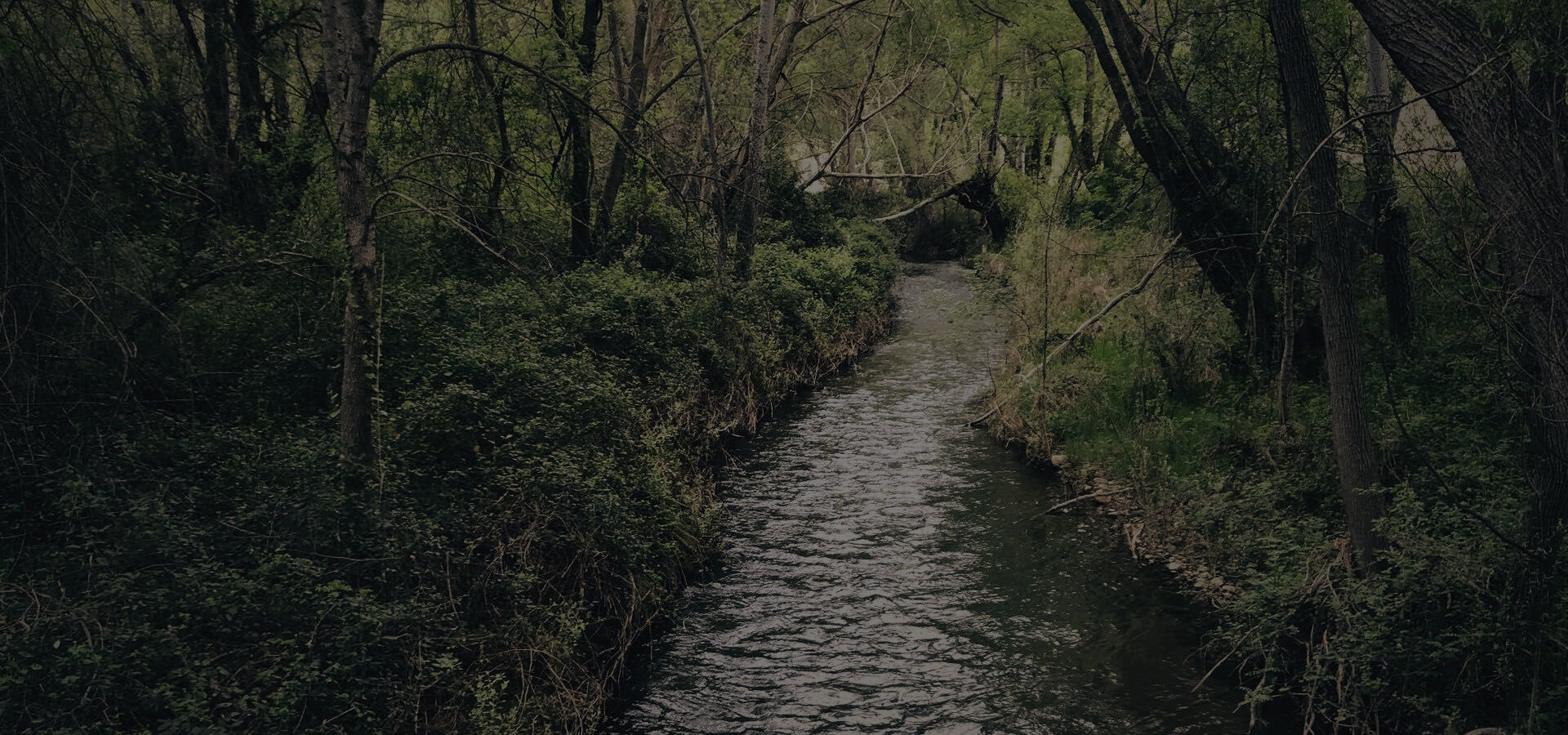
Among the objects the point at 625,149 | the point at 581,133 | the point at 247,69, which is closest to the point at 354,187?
the point at 247,69

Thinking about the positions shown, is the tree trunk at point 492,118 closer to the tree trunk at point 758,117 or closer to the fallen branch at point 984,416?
the tree trunk at point 758,117

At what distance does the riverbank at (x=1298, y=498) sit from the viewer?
241 inches

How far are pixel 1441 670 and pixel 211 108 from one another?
499 inches

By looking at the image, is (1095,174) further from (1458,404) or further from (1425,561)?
(1425,561)

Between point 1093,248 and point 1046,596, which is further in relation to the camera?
point 1093,248

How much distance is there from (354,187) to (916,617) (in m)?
6.49

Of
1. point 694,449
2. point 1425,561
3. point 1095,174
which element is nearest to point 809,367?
point 694,449

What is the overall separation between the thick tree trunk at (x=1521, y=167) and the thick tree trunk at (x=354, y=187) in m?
6.95

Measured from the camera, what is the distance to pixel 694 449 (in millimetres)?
12898

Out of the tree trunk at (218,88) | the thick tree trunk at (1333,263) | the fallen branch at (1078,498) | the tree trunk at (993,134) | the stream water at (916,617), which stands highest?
the tree trunk at (993,134)

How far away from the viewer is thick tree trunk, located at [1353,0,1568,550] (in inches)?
204

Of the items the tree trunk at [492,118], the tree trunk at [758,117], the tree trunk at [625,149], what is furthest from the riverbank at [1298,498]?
the tree trunk at [492,118]

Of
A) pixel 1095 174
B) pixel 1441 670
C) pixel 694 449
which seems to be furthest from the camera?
pixel 1095 174

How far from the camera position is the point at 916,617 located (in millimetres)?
9133
